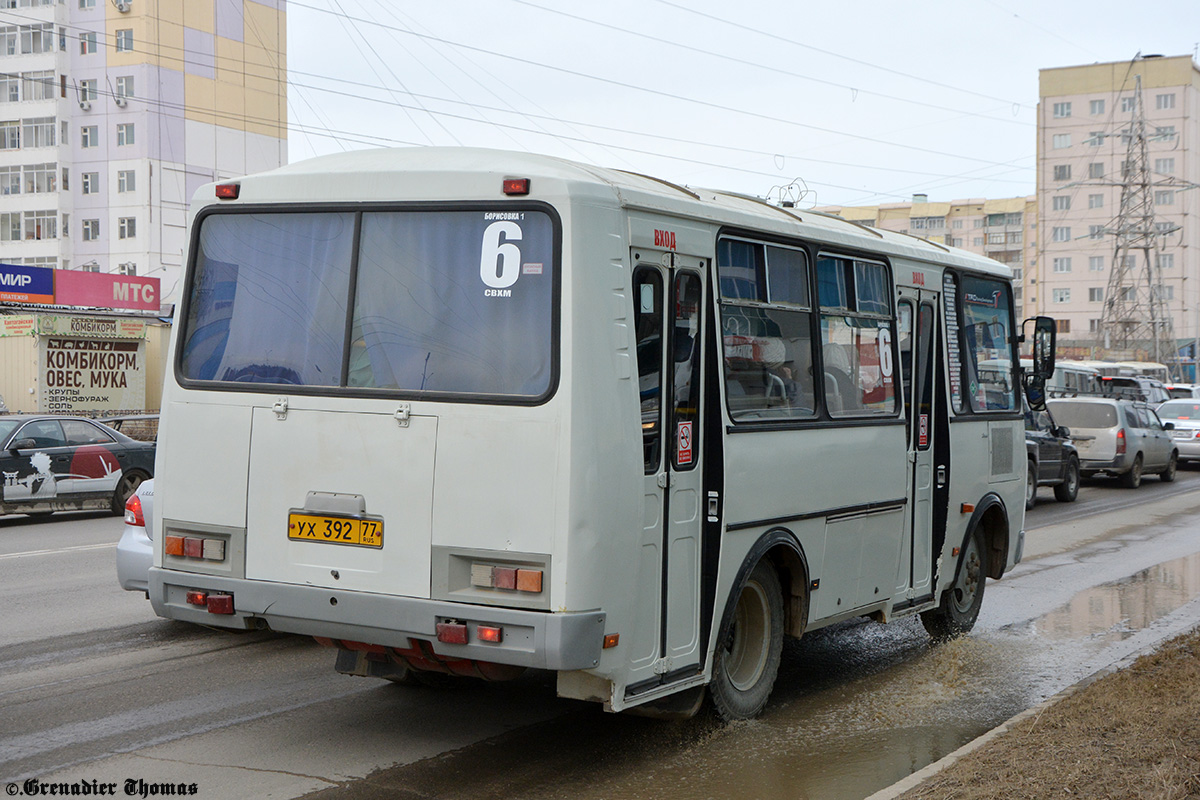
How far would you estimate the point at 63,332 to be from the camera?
35.0m

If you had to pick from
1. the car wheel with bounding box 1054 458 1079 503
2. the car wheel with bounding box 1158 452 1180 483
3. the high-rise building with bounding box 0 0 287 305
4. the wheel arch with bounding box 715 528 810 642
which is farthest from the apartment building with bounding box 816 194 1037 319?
the wheel arch with bounding box 715 528 810 642

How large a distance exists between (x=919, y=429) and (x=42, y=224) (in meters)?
74.2

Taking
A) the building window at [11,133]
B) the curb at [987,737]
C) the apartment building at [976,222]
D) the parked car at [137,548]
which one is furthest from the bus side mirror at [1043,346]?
the apartment building at [976,222]

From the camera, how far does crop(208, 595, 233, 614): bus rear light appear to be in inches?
236

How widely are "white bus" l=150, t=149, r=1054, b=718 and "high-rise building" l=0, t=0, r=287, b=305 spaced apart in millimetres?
66028

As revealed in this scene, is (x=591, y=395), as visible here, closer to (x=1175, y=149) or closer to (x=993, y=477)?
(x=993, y=477)

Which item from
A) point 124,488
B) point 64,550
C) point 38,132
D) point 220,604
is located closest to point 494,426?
point 220,604

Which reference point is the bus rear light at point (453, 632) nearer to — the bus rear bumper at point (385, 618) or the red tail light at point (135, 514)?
the bus rear bumper at point (385, 618)

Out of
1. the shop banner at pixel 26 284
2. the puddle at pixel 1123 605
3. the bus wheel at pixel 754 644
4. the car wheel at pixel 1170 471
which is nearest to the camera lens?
the bus wheel at pixel 754 644

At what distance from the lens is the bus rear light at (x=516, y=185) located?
5.60m

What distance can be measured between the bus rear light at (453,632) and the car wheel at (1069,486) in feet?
63.6

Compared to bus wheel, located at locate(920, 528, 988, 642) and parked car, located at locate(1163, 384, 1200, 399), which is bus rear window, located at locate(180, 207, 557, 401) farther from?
parked car, located at locate(1163, 384, 1200, 399)

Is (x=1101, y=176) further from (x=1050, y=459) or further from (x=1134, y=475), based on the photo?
(x=1050, y=459)

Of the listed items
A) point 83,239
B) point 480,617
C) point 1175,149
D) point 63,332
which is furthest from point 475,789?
point 1175,149
